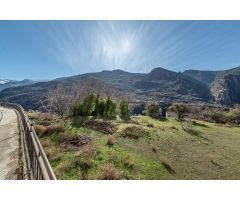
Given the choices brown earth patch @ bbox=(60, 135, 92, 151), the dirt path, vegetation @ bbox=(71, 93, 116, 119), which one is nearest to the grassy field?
brown earth patch @ bbox=(60, 135, 92, 151)

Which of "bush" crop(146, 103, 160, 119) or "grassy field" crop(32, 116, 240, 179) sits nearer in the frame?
"grassy field" crop(32, 116, 240, 179)

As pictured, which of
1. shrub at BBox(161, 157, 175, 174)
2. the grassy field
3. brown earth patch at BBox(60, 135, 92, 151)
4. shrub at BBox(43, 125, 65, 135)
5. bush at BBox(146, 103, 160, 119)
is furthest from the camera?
bush at BBox(146, 103, 160, 119)

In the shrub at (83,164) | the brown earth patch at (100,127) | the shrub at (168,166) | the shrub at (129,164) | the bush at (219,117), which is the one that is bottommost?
the bush at (219,117)

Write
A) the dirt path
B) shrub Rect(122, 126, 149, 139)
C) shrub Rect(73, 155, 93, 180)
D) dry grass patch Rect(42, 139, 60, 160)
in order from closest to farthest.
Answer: the dirt path → shrub Rect(73, 155, 93, 180) → dry grass patch Rect(42, 139, 60, 160) → shrub Rect(122, 126, 149, 139)

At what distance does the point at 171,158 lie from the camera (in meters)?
23.0

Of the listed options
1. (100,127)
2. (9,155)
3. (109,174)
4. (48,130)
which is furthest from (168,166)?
(100,127)

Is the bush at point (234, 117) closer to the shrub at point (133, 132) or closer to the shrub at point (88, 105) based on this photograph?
the shrub at point (88, 105)

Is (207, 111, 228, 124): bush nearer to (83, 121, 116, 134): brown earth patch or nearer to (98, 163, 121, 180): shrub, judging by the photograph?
(83, 121, 116, 134): brown earth patch

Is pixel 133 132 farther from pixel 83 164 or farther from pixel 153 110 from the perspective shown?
pixel 153 110

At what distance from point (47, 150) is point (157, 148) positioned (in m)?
11.3

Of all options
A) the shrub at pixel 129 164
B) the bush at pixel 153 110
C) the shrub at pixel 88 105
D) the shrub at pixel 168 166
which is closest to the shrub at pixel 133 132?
the shrub at pixel 168 166
